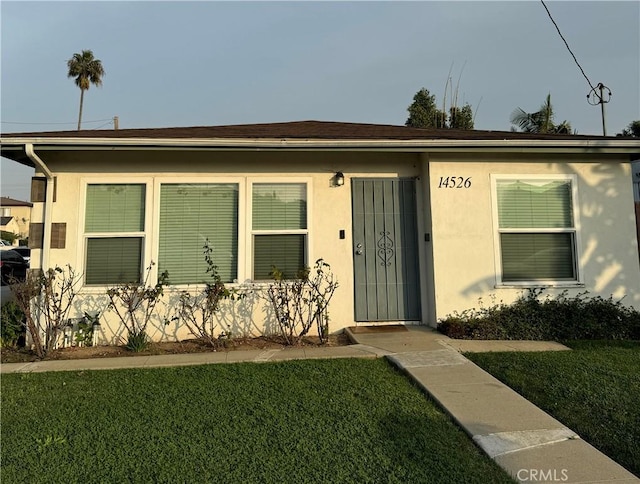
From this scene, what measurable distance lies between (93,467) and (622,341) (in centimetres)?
→ 622

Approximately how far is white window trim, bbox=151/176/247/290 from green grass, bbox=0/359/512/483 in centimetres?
187

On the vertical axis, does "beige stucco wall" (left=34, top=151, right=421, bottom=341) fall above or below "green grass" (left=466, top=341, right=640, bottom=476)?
above

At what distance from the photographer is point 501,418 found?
3.07 m

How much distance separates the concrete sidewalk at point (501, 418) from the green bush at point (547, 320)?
0.44 m

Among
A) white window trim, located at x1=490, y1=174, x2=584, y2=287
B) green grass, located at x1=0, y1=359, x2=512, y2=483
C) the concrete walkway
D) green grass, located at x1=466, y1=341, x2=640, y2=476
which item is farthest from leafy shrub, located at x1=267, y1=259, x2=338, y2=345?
white window trim, located at x1=490, y1=174, x2=584, y2=287

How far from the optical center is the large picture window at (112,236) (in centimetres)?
577

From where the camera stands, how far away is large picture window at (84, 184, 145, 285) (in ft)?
18.9

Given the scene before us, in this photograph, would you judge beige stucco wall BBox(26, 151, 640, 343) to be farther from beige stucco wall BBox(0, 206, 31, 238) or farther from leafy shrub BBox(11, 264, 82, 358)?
beige stucco wall BBox(0, 206, 31, 238)

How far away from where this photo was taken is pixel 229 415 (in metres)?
3.15

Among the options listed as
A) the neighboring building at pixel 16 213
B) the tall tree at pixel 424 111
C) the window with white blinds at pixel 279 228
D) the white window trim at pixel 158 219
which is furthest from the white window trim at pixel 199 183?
the neighboring building at pixel 16 213

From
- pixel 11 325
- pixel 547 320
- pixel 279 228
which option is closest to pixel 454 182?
pixel 547 320

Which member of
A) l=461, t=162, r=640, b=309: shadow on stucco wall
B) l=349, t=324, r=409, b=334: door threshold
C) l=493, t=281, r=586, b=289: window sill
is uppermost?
l=461, t=162, r=640, b=309: shadow on stucco wall

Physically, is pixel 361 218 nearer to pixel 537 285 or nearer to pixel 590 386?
pixel 537 285

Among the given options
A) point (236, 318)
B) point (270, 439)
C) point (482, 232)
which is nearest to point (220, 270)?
point (236, 318)
